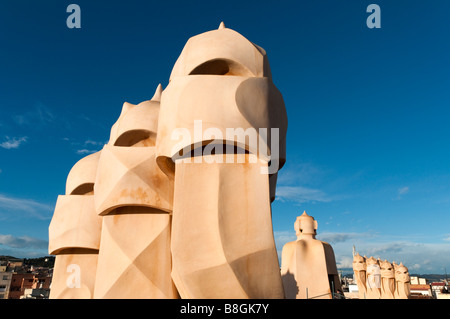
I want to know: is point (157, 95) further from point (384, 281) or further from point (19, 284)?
point (19, 284)

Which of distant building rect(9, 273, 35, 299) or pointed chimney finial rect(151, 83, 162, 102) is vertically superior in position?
pointed chimney finial rect(151, 83, 162, 102)

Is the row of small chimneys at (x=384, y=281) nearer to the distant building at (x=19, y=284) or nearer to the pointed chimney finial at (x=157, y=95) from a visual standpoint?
the pointed chimney finial at (x=157, y=95)

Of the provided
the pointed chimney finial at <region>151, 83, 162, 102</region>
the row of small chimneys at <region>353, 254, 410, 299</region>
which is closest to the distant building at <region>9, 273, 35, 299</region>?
the pointed chimney finial at <region>151, 83, 162, 102</region>

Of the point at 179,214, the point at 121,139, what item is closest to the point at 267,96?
the point at 179,214

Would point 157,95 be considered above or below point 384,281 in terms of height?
above

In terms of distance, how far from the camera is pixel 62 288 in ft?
38.7

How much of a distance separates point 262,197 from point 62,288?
8.85 m

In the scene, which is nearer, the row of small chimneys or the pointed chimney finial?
the pointed chimney finial

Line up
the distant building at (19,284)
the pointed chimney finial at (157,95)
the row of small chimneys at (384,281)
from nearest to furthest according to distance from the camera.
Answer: the pointed chimney finial at (157,95) → the row of small chimneys at (384,281) → the distant building at (19,284)

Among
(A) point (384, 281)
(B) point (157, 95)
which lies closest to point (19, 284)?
(B) point (157, 95)

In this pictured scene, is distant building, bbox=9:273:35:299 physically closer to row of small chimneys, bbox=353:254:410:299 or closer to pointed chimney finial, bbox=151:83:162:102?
pointed chimney finial, bbox=151:83:162:102

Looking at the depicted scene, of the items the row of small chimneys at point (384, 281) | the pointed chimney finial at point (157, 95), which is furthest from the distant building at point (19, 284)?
the row of small chimneys at point (384, 281)

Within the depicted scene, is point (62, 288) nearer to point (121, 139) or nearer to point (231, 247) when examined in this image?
point (121, 139)

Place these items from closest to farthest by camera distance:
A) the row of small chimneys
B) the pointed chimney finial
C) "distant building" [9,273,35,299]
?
1. the pointed chimney finial
2. the row of small chimneys
3. "distant building" [9,273,35,299]
